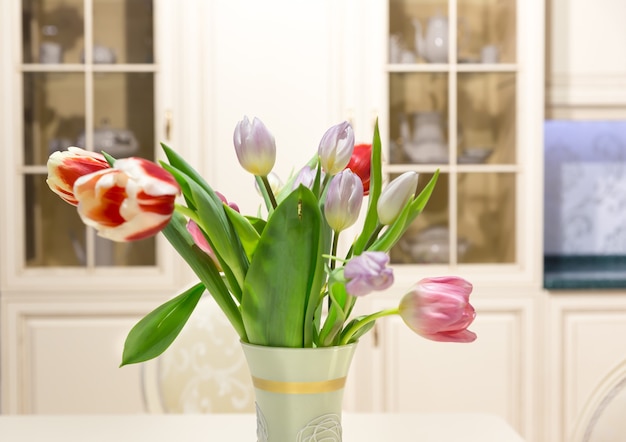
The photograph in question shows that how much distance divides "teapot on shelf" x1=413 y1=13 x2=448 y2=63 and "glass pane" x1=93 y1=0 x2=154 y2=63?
875mm

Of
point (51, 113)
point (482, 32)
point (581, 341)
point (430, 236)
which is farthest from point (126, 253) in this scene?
point (581, 341)

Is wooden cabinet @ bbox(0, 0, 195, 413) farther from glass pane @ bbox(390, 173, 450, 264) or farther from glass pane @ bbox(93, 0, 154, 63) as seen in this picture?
glass pane @ bbox(390, 173, 450, 264)

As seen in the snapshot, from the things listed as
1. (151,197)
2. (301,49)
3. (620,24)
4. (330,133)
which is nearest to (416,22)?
(301,49)

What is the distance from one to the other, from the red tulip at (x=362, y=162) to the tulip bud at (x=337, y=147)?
0.08 meters

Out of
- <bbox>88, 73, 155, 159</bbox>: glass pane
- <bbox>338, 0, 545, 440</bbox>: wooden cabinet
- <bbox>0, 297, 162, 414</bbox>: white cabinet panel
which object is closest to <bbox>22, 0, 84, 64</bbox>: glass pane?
<bbox>88, 73, 155, 159</bbox>: glass pane

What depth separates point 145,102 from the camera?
8.08 feet

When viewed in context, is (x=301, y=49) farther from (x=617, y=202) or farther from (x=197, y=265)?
(x=197, y=265)

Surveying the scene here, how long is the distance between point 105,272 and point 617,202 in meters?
2.00

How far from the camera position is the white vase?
65cm

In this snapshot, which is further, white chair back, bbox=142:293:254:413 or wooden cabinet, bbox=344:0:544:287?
wooden cabinet, bbox=344:0:544:287

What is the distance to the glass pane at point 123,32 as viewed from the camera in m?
2.47

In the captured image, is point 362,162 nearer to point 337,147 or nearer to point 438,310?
point 337,147

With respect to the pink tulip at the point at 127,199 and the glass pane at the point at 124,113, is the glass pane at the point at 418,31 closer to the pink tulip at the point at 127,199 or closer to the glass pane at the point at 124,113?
the glass pane at the point at 124,113

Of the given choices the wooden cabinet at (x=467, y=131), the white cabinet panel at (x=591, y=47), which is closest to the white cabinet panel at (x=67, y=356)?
the wooden cabinet at (x=467, y=131)
